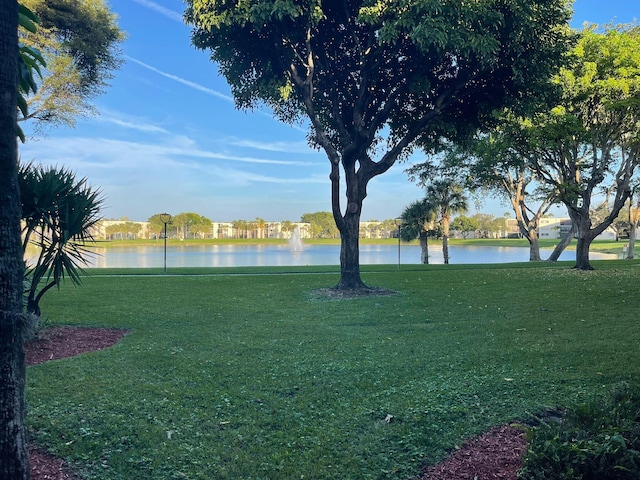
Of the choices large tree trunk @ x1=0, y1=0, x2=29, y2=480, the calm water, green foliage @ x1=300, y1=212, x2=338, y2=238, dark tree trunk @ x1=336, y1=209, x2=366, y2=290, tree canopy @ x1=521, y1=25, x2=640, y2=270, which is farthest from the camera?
green foliage @ x1=300, y1=212, x2=338, y2=238

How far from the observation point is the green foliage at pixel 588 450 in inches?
91.4

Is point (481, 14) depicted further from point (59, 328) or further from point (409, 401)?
point (59, 328)

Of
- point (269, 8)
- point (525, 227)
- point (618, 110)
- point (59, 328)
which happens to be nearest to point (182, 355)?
point (59, 328)

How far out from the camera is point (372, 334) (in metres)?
6.64

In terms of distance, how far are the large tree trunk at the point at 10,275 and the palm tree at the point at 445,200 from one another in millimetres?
30038

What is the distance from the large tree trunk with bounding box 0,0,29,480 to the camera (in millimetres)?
2189

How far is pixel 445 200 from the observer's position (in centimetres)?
3091

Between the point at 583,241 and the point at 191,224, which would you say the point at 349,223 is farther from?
the point at 191,224

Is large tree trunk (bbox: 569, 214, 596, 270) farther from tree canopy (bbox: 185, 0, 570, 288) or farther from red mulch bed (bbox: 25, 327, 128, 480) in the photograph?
red mulch bed (bbox: 25, 327, 128, 480)

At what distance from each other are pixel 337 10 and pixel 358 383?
10.2 meters

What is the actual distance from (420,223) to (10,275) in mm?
30358

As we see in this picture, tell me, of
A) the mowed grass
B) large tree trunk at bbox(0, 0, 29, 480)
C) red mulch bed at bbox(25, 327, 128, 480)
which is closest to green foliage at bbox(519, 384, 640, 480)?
the mowed grass

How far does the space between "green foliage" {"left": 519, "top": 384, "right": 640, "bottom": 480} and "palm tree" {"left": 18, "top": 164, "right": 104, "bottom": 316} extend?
5635 mm

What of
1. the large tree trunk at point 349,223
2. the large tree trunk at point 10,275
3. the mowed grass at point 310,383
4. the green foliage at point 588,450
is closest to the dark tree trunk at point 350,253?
the large tree trunk at point 349,223
